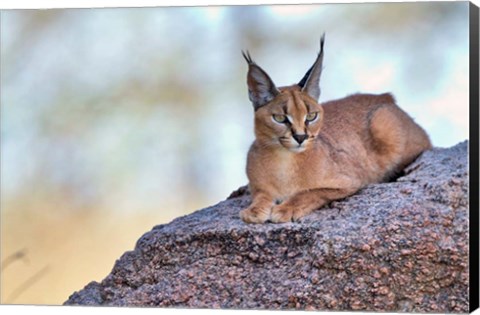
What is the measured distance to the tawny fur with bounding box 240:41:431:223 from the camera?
714cm

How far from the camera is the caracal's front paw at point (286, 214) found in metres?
7.05

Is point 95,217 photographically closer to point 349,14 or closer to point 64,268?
point 64,268

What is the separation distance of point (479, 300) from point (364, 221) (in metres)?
0.82

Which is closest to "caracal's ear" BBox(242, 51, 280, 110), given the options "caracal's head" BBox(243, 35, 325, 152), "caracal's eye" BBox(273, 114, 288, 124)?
"caracal's head" BBox(243, 35, 325, 152)

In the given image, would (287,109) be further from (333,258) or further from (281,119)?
(333,258)

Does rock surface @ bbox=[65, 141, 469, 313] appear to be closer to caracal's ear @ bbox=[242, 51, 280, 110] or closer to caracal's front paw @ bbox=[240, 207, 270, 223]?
caracal's front paw @ bbox=[240, 207, 270, 223]

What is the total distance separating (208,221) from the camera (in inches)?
288

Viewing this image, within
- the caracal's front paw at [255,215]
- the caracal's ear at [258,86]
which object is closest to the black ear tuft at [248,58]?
the caracal's ear at [258,86]

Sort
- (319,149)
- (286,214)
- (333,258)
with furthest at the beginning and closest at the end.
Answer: (319,149), (286,214), (333,258)

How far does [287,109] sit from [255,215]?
691mm

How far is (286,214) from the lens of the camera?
706cm

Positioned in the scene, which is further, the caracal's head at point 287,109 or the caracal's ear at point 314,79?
the caracal's ear at point 314,79

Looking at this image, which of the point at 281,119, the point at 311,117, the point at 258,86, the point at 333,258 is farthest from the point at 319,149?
the point at 333,258

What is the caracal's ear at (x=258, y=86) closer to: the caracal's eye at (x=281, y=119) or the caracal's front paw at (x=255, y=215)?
the caracal's eye at (x=281, y=119)
